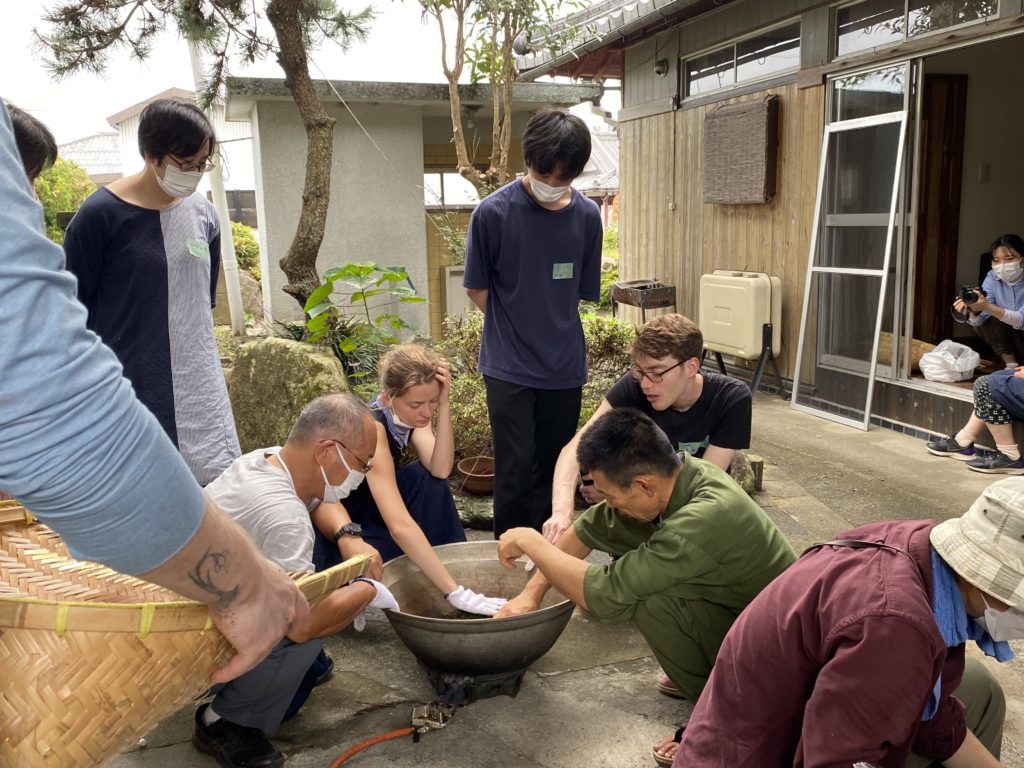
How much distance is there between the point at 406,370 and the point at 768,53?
19.0 ft

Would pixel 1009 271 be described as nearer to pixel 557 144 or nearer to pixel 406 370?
pixel 557 144

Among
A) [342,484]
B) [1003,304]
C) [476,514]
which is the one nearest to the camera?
[342,484]

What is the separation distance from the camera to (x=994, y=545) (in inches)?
65.4

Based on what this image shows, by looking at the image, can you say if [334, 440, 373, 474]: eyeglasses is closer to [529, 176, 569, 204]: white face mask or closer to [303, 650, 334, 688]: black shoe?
[303, 650, 334, 688]: black shoe

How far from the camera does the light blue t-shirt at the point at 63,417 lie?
0.87 m

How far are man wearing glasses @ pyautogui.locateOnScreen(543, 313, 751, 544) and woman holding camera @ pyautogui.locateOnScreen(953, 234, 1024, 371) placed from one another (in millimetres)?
3599

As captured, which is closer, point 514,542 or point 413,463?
point 514,542

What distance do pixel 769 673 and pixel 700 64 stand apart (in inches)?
317

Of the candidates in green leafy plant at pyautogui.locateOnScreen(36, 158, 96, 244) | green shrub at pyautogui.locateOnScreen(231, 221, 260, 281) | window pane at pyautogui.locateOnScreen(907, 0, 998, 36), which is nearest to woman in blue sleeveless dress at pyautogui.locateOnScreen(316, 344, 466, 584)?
window pane at pyautogui.locateOnScreen(907, 0, 998, 36)

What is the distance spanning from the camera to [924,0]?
19.8ft

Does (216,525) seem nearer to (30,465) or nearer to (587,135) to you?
(30,465)

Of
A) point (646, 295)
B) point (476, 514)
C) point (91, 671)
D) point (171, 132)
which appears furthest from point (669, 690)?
point (646, 295)

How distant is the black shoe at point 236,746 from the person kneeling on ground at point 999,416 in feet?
15.2

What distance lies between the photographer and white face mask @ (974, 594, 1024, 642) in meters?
1.70
